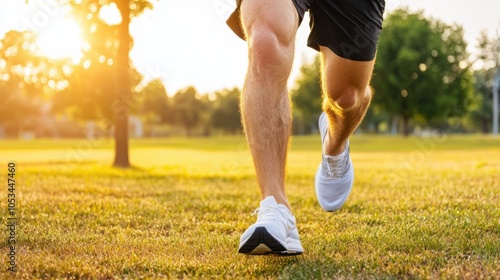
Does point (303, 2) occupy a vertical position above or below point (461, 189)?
above

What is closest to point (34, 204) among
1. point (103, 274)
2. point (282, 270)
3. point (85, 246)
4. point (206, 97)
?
point (85, 246)

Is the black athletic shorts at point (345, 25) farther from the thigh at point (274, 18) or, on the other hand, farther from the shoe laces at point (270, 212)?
the shoe laces at point (270, 212)

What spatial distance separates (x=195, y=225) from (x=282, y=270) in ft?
4.96

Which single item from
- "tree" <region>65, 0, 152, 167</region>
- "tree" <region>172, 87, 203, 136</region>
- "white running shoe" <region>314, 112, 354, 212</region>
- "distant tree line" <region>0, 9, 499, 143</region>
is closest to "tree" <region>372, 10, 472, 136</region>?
"distant tree line" <region>0, 9, 499, 143</region>

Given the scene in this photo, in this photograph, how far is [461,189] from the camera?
5617 millimetres

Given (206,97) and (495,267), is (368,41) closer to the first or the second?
(495,267)

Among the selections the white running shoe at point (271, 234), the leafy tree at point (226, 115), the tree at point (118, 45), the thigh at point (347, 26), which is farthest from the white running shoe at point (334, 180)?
the leafy tree at point (226, 115)

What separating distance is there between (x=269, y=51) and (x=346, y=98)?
2.97 ft

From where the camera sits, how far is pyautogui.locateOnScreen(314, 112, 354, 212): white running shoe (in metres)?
3.75

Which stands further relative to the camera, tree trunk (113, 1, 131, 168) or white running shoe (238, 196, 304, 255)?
tree trunk (113, 1, 131, 168)

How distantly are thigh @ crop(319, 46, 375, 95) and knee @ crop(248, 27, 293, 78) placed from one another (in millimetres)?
511

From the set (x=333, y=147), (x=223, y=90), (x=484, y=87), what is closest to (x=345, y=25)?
(x=333, y=147)

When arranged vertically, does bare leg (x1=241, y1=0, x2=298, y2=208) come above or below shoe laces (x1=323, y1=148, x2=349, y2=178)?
above

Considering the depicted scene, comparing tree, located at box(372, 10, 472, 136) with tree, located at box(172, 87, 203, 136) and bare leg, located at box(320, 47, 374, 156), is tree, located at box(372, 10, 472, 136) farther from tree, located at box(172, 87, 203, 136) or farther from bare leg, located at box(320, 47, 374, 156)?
tree, located at box(172, 87, 203, 136)
